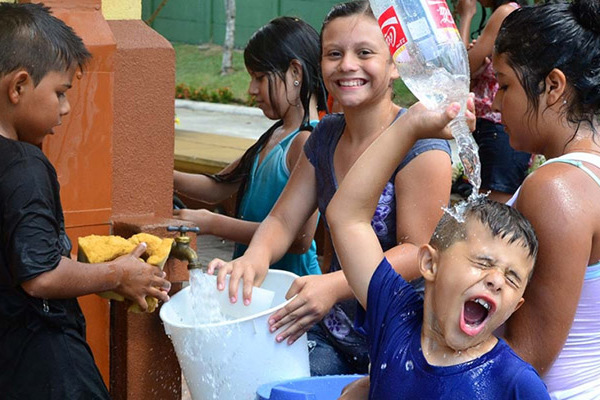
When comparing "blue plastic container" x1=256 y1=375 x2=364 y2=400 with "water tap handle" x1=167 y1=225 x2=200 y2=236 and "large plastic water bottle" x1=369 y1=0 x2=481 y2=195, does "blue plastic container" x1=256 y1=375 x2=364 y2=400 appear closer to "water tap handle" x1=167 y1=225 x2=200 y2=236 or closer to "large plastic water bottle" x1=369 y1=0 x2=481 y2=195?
"large plastic water bottle" x1=369 y1=0 x2=481 y2=195

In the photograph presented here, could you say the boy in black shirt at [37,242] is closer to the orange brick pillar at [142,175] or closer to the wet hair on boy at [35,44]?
the wet hair on boy at [35,44]

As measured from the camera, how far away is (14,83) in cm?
313

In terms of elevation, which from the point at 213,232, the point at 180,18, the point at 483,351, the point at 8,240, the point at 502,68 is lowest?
the point at 180,18

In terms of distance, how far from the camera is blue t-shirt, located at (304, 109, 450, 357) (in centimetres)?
313

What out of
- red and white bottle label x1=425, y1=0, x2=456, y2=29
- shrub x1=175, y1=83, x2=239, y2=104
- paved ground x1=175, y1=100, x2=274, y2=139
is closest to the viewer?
red and white bottle label x1=425, y1=0, x2=456, y2=29

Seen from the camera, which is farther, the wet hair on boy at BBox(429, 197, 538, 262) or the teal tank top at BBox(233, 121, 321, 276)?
the teal tank top at BBox(233, 121, 321, 276)

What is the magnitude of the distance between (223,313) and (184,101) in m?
20.3

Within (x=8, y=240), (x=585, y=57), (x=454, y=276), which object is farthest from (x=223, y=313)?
(x=585, y=57)

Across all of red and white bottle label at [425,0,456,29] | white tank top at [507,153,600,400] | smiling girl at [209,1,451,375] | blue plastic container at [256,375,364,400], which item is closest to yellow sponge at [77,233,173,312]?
smiling girl at [209,1,451,375]

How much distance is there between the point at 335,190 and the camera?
3348mm

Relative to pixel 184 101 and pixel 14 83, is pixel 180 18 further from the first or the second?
pixel 14 83

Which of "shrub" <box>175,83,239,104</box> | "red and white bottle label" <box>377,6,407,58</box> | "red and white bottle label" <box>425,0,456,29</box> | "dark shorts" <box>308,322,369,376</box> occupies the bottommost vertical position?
"shrub" <box>175,83,239,104</box>

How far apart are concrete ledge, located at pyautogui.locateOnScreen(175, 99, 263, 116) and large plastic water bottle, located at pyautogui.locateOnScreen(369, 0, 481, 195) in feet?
59.2

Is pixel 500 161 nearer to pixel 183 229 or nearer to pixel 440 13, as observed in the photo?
pixel 183 229
